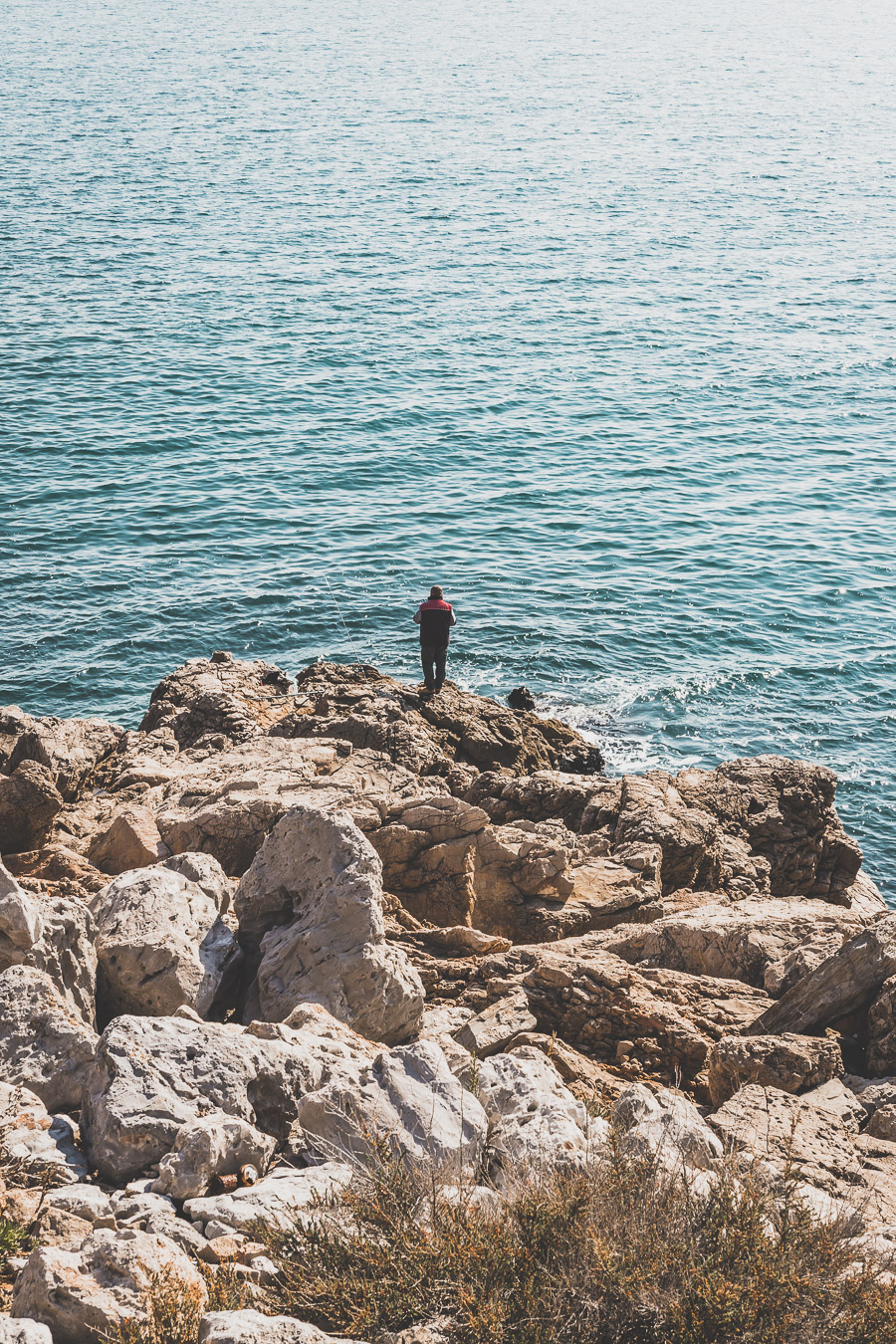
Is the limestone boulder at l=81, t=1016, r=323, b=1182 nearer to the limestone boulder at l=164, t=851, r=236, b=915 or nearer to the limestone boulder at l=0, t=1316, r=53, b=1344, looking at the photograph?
the limestone boulder at l=0, t=1316, r=53, b=1344

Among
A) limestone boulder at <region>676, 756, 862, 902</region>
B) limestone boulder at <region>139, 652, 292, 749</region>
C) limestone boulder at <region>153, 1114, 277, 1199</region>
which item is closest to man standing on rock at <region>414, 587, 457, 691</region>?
limestone boulder at <region>139, 652, 292, 749</region>

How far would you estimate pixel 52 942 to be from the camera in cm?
918

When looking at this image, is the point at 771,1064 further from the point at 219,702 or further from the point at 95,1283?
the point at 219,702

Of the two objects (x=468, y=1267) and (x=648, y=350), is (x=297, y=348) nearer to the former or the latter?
(x=648, y=350)

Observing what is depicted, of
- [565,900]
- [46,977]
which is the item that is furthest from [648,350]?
[46,977]

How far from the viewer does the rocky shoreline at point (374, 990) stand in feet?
23.7

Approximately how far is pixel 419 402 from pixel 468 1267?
3622 cm

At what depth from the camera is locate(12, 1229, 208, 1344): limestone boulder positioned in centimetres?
580

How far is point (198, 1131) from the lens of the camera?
281 inches

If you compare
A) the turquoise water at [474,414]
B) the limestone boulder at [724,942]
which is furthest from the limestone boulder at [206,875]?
the turquoise water at [474,414]

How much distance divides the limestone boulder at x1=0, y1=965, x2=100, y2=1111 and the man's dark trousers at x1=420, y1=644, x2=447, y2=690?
12.5 meters

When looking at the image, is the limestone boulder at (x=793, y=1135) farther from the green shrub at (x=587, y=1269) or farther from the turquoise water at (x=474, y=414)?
the turquoise water at (x=474, y=414)

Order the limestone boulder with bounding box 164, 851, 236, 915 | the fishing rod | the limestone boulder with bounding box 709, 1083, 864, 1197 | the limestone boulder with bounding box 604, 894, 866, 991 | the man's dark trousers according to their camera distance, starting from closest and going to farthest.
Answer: the limestone boulder with bounding box 709, 1083, 864, 1197 < the limestone boulder with bounding box 164, 851, 236, 915 < the limestone boulder with bounding box 604, 894, 866, 991 < the man's dark trousers < the fishing rod

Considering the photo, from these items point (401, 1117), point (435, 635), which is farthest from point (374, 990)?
point (435, 635)
